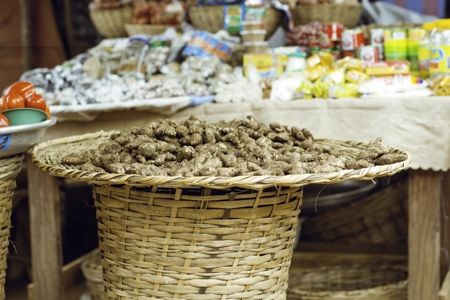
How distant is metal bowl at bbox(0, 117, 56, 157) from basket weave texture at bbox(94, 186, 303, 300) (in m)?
0.25

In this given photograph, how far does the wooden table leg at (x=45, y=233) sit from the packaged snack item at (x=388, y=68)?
1.43 metres

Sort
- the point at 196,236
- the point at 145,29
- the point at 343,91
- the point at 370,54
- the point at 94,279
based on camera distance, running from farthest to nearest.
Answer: the point at 145,29
the point at 370,54
the point at 94,279
the point at 343,91
the point at 196,236

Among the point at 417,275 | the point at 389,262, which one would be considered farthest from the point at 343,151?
the point at 389,262

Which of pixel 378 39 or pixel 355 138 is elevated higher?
pixel 378 39

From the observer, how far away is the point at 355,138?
2.45 m

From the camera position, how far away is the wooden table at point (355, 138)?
2.35 meters

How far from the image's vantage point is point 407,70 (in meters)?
2.56

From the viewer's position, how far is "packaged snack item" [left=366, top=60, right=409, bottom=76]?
8.38 ft

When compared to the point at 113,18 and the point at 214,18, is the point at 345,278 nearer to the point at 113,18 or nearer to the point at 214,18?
the point at 214,18

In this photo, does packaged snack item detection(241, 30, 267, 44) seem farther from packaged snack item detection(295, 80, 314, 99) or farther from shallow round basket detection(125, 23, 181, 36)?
shallow round basket detection(125, 23, 181, 36)

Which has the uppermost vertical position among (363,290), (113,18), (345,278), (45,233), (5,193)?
(113,18)

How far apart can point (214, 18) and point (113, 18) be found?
2.22 ft

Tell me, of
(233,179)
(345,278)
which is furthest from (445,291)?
(233,179)

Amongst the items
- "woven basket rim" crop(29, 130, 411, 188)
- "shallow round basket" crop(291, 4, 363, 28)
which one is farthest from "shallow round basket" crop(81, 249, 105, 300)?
"shallow round basket" crop(291, 4, 363, 28)
